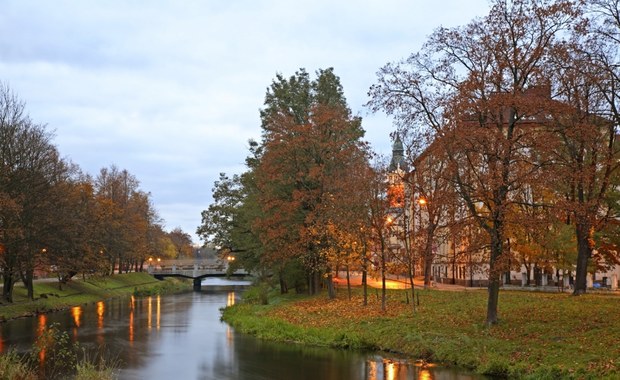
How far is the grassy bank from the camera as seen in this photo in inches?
689

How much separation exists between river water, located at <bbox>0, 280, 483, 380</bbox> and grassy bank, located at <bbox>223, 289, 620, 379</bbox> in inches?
41.0

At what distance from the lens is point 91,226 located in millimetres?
57594

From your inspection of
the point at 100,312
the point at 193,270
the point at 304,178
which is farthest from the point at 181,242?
the point at 304,178

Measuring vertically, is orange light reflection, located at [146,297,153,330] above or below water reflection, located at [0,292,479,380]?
below

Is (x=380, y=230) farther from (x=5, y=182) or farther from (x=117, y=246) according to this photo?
(x=117, y=246)

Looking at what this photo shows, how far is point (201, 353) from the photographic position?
83.9 ft

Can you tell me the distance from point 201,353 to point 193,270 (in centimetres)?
6906

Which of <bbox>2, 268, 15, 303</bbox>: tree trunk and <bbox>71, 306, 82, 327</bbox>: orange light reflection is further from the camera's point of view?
<bbox>2, 268, 15, 303</bbox>: tree trunk

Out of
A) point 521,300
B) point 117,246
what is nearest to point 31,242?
point 117,246

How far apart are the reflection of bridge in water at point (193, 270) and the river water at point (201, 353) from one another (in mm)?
49157

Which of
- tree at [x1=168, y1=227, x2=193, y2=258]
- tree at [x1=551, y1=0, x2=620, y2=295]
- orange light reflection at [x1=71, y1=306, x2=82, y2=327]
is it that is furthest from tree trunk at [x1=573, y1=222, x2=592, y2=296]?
tree at [x1=168, y1=227, x2=193, y2=258]

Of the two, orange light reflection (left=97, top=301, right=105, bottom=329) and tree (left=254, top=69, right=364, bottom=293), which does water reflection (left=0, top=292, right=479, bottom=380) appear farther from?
tree (left=254, top=69, right=364, bottom=293)

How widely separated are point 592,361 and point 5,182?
116ft

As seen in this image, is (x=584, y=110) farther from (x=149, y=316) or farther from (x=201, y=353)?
(x=149, y=316)
